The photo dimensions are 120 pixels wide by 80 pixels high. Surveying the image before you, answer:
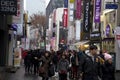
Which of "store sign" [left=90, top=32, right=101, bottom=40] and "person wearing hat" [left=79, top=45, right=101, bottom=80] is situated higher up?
"person wearing hat" [left=79, top=45, right=101, bottom=80]

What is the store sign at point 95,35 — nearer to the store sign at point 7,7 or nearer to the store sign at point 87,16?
the store sign at point 87,16

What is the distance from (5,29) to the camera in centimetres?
3212

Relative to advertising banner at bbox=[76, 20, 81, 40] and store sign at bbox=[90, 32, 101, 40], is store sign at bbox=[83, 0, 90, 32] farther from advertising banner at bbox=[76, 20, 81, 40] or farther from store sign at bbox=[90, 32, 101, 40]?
advertising banner at bbox=[76, 20, 81, 40]

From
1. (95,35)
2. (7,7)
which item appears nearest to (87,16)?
(95,35)

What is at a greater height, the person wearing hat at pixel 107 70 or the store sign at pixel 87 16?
the store sign at pixel 87 16

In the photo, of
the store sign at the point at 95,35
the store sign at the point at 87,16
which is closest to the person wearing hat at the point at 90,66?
the store sign at the point at 95,35

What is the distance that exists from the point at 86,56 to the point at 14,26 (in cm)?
2304

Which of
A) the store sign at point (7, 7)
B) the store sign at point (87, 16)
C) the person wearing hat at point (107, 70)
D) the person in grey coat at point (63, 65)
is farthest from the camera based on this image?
the store sign at point (87, 16)

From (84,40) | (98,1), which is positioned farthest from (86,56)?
(84,40)

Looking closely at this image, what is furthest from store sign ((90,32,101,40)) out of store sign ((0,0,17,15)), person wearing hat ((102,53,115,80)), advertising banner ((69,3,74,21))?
person wearing hat ((102,53,115,80))

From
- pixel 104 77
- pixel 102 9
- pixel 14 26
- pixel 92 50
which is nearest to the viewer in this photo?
pixel 92 50

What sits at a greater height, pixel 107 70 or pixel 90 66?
pixel 90 66

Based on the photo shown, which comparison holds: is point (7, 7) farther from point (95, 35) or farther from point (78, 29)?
point (78, 29)

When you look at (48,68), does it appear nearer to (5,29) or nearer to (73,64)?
(73,64)
